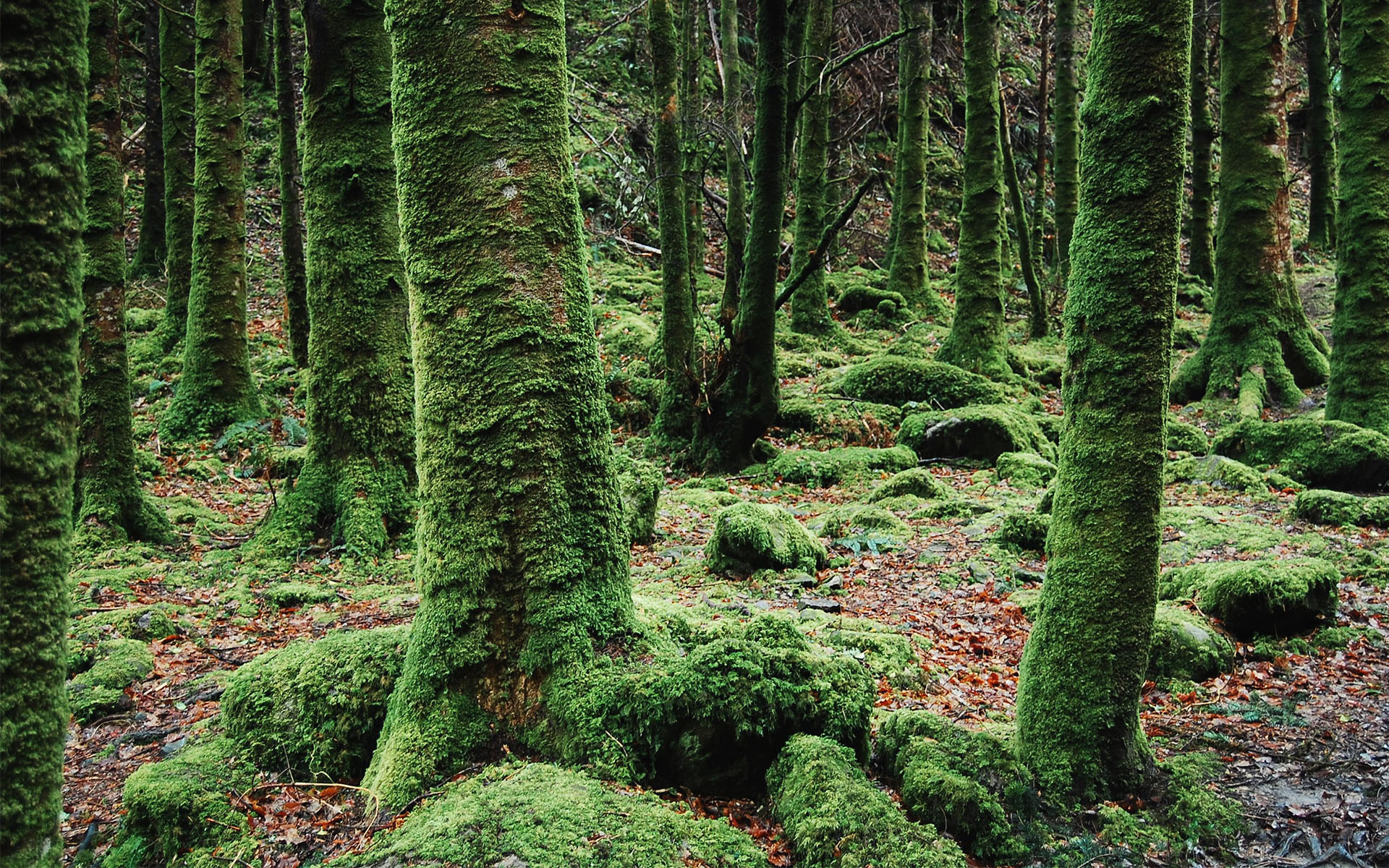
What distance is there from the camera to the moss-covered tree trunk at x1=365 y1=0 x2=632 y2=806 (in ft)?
11.0

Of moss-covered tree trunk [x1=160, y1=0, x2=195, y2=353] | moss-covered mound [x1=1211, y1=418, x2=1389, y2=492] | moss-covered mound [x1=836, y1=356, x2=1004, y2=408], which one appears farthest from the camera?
moss-covered tree trunk [x1=160, y1=0, x2=195, y2=353]

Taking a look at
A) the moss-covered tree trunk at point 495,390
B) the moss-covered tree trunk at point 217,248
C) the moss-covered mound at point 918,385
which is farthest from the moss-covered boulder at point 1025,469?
the moss-covered tree trunk at point 217,248

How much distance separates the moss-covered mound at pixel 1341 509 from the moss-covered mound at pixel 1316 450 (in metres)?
0.76

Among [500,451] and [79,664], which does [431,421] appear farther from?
[79,664]

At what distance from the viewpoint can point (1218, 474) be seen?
8.82 meters

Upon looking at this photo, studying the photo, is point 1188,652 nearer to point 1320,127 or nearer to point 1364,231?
point 1364,231

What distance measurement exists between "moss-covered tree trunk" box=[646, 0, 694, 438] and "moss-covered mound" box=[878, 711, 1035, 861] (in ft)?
24.2

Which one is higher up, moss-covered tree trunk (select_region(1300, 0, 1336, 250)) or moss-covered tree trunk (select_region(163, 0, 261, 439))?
moss-covered tree trunk (select_region(1300, 0, 1336, 250))

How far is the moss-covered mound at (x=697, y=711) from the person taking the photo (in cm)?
321

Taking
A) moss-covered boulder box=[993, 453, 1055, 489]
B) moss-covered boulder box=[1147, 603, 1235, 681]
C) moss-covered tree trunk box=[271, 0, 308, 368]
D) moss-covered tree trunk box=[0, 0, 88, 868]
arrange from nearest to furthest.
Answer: moss-covered tree trunk box=[0, 0, 88, 868] < moss-covered boulder box=[1147, 603, 1235, 681] < moss-covered boulder box=[993, 453, 1055, 489] < moss-covered tree trunk box=[271, 0, 308, 368]

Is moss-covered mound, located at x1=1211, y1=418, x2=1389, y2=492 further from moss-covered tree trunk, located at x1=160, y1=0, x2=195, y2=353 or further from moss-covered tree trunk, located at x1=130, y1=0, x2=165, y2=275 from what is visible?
moss-covered tree trunk, located at x1=130, y1=0, x2=165, y2=275

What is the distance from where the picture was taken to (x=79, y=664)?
16.2 feet

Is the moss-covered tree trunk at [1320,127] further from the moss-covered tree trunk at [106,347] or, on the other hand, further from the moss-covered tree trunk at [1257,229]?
the moss-covered tree trunk at [106,347]

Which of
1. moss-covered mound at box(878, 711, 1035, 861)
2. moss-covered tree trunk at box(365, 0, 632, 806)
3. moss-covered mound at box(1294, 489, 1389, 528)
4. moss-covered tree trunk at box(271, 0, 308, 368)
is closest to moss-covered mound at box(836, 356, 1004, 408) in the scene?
moss-covered mound at box(1294, 489, 1389, 528)
